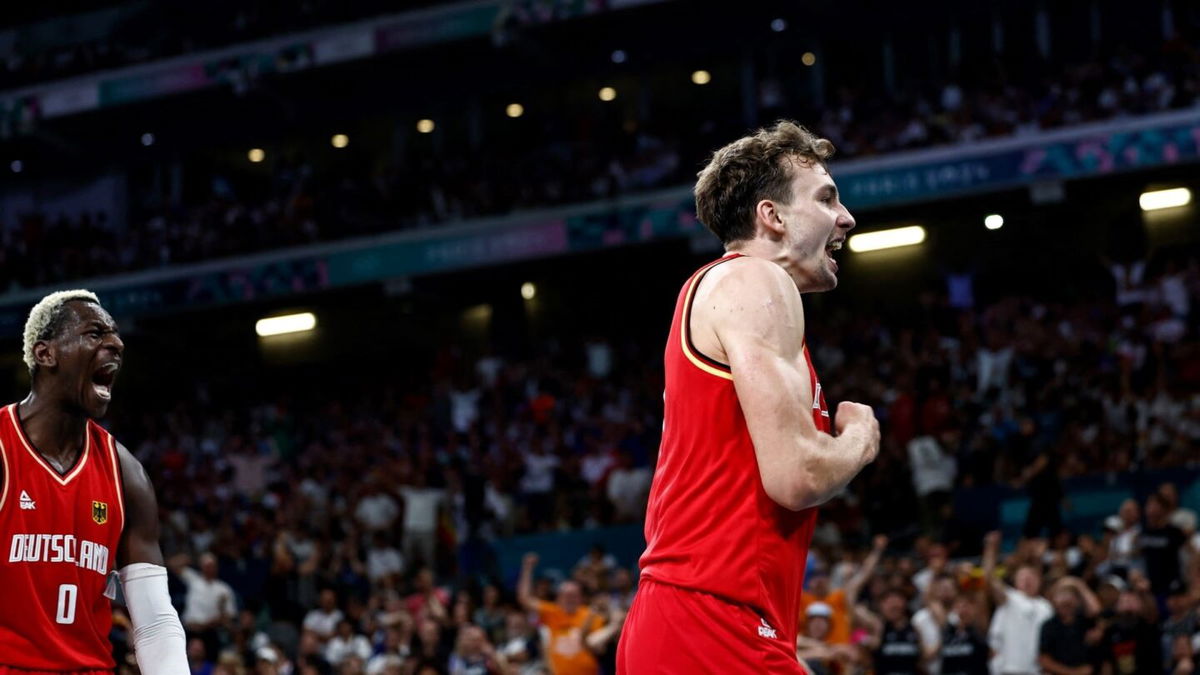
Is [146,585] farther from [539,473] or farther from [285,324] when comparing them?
[285,324]

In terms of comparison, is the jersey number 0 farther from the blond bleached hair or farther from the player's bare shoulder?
the player's bare shoulder

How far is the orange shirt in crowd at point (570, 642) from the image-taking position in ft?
42.8

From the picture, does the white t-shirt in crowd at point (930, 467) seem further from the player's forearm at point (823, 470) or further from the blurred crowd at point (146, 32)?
the blurred crowd at point (146, 32)

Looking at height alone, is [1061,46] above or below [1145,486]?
above

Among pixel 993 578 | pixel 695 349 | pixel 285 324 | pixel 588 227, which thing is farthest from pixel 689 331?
pixel 285 324

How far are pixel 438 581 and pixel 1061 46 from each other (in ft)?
47.4

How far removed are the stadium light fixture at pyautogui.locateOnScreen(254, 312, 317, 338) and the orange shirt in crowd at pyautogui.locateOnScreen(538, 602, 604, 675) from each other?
59.7 ft

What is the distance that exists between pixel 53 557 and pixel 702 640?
2197mm

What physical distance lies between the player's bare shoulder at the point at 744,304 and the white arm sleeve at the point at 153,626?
2117 millimetres

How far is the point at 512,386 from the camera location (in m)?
24.8

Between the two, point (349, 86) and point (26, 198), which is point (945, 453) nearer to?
point (349, 86)

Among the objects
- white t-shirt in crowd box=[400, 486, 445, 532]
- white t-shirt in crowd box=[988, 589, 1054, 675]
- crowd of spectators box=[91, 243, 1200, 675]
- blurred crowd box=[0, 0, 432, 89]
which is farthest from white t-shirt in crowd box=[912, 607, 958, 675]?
blurred crowd box=[0, 0, 432, 89]

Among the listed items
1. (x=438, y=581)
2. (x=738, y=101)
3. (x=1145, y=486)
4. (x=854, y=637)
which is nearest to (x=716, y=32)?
(x=738, y=101)

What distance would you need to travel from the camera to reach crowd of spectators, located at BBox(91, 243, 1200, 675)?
42.1 ft
